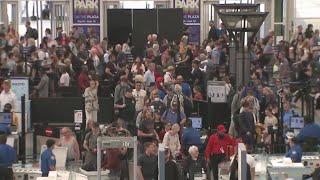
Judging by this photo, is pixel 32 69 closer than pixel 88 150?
No

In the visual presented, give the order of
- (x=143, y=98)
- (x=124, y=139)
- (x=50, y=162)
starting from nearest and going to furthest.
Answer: (x=124, y=139) → (x=50, y=162) → (x=143, y=98)

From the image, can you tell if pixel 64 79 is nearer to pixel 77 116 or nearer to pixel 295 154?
pixel 77 116

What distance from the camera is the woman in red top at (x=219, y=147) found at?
16609 mm

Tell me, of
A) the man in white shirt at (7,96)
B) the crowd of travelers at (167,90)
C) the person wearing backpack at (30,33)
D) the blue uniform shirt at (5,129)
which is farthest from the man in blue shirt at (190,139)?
the person wearing backpack at (30,33)

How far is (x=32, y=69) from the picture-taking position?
24844 millimetres

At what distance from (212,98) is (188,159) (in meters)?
6.16

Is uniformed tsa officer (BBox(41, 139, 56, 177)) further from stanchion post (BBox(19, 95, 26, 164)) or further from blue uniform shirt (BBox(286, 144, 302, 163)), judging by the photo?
blue uniform shirt (BBox(286, 144, 302, 163))

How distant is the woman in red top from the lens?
16609 millimetres

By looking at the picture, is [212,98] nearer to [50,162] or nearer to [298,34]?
[50,162]

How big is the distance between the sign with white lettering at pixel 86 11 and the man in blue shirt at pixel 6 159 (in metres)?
18.1

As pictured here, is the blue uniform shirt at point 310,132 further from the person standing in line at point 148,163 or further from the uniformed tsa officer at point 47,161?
the uniformed tsa officer at point 47,161

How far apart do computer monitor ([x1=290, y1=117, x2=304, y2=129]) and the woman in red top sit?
2.72 metres

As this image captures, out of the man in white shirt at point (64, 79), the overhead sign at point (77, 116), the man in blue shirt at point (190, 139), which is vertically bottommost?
→ the man in blue shirt at point (190, 139)

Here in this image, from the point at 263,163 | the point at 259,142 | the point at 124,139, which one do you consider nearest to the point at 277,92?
the point at 259,142
